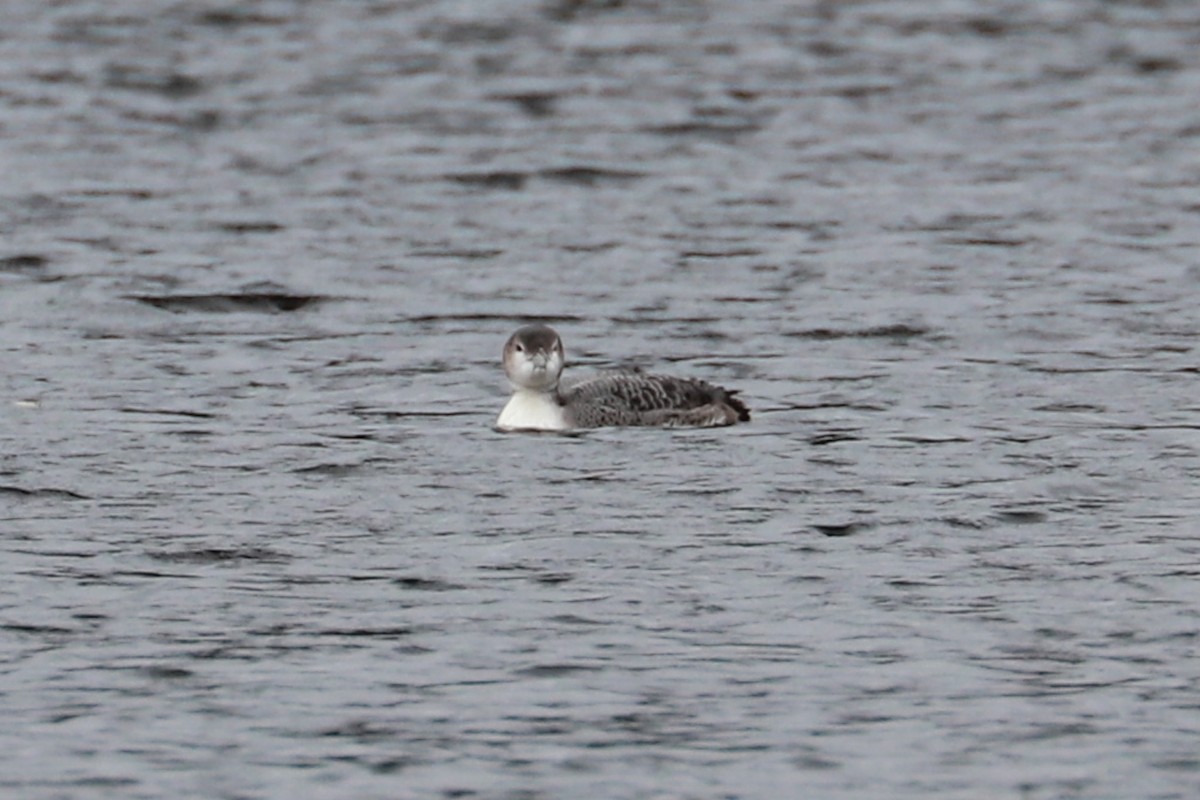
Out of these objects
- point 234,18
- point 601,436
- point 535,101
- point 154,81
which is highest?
point 234,18

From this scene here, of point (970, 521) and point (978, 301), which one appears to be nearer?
point (970, 521)

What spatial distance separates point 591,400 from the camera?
16.0 metres

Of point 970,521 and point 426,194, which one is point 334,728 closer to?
point 970,521

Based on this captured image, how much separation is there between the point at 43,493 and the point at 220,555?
5.35 ft

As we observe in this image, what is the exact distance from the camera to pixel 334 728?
10.6m

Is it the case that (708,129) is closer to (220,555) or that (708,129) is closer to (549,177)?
(549,177)

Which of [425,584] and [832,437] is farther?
[832,437]

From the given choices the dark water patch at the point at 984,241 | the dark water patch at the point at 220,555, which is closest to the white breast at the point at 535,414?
the dark water patch at the point at 220,555

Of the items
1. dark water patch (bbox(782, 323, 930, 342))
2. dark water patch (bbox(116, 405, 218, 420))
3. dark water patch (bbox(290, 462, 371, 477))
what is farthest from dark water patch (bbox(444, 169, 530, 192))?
dark water patch (bbox(290, 462, 371, 477))

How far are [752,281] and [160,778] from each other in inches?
436

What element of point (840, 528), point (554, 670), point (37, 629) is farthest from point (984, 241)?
point (37, 629)

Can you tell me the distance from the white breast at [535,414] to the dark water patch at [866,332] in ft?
10.5

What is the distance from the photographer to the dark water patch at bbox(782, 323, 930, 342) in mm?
18688

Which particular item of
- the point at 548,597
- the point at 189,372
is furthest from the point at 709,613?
the point at 189,372
